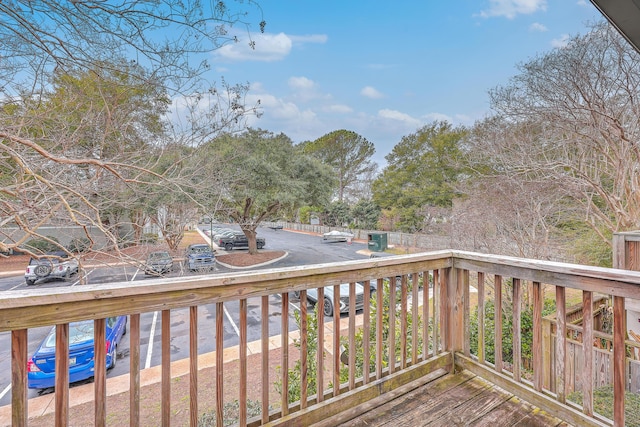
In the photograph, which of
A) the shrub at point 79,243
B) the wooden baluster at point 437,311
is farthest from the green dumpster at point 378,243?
the wooden baluster at point 437,311

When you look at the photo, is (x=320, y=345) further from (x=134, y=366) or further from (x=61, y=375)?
(x=61, y=375)

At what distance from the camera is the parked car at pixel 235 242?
16225mm

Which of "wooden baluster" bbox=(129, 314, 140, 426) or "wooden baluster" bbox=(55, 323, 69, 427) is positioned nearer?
"wooden baluster" bbox=(55, 323, 69, 427)

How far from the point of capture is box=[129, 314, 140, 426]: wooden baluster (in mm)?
1105

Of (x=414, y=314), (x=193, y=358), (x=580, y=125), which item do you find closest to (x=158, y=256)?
(x=193, y=358)

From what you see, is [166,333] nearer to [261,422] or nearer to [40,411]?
[261,422]

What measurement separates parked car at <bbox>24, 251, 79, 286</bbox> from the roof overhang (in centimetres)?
410

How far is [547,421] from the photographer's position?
1534 mm

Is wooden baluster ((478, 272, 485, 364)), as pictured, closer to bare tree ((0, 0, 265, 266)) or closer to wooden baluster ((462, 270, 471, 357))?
wooden baluster ((462, 270, 471, 357))

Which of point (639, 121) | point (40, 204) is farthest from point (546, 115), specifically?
point (40, 204)

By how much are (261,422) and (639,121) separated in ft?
24.3

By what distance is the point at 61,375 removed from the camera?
39.5 inches

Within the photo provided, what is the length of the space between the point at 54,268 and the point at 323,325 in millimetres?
3466

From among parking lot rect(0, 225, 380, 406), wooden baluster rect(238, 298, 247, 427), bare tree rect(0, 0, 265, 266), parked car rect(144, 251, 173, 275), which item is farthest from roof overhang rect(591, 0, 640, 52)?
parked car rect(144, 251, 173, 275)
